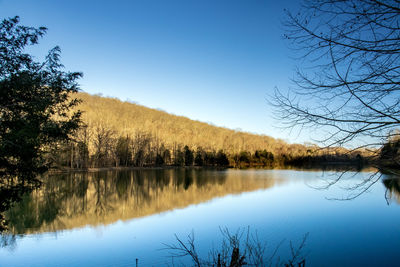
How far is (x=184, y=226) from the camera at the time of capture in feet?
31.0

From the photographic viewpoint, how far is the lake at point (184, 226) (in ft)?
21.2

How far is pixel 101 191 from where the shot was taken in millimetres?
17250

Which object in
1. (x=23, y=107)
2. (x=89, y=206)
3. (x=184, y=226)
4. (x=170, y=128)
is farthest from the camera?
(x=170, y=128)

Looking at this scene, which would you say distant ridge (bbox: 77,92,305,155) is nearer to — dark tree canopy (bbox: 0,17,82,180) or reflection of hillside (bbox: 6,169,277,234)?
reflection of hillside (bbox: 6,169,277,234)

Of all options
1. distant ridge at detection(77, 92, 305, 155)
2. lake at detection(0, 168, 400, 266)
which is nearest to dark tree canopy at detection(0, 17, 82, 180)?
lake at detection(0, 168, 400, 266)

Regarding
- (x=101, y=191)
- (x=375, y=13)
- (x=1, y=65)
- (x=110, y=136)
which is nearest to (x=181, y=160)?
(x=110, y=136)

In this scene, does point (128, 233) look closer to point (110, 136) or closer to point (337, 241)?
point (337, 241)

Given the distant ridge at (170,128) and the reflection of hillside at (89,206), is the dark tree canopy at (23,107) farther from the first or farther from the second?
the distant ridge at (170,128)

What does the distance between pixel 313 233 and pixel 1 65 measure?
32.0ft

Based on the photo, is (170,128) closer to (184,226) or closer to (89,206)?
(89,206)

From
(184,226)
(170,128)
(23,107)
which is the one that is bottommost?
(184,226)

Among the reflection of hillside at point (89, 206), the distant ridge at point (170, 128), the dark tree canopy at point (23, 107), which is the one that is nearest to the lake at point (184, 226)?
the reflection of hillside at point (89, 206)

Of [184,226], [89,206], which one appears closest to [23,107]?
[184,226]

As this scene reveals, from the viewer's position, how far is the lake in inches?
254
